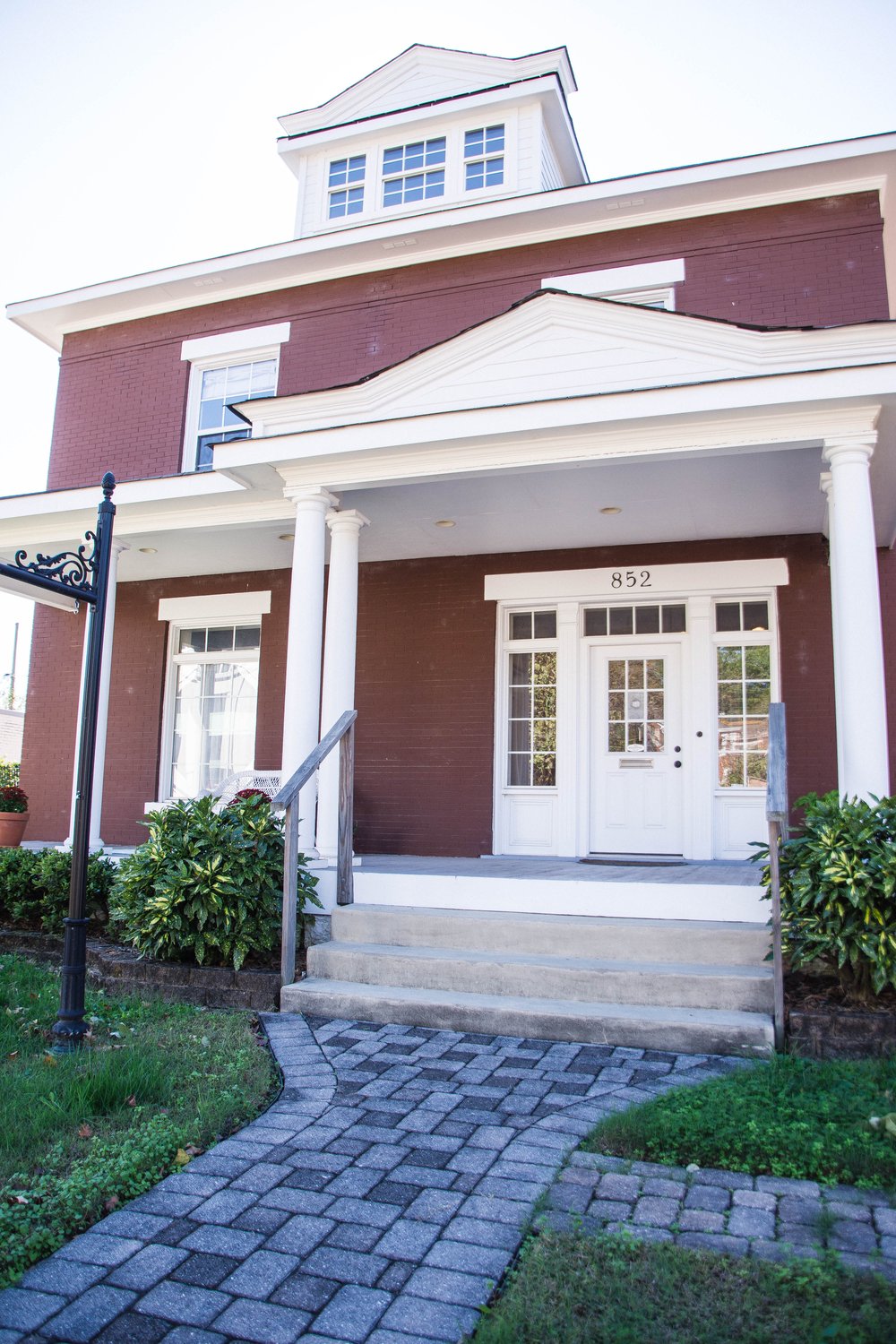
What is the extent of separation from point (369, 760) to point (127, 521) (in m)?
3.27

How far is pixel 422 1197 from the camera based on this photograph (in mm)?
2918

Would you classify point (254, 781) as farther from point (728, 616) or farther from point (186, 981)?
point (728, 616)

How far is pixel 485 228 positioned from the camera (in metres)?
9.11

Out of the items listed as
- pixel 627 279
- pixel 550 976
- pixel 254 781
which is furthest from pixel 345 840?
pixel 627 279

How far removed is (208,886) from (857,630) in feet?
13.7

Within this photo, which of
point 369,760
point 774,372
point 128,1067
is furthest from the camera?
point 369,760

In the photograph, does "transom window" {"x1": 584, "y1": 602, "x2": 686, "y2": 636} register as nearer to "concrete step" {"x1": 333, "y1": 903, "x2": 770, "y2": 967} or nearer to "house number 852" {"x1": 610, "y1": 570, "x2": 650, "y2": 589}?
"house number 852" {"x1": 610, "y1": 570, "x2": 650, "y2": 589}

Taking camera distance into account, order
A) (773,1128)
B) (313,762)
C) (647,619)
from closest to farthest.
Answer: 1. (773,1128)
2. (313,762)
3. (647,619)

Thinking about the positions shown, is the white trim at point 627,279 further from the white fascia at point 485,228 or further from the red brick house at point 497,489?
the white fascia at point 485,228

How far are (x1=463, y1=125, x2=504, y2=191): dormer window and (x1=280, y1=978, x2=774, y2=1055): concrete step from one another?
8.77 m

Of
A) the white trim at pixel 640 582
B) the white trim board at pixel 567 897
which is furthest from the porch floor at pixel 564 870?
the white trim at pixel 640 582

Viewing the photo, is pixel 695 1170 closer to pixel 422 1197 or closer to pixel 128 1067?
pixel 422 1197

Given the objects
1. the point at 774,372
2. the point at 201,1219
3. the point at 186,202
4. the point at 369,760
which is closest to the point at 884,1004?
the point at 201,1219

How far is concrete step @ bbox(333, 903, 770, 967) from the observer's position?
5176mm
